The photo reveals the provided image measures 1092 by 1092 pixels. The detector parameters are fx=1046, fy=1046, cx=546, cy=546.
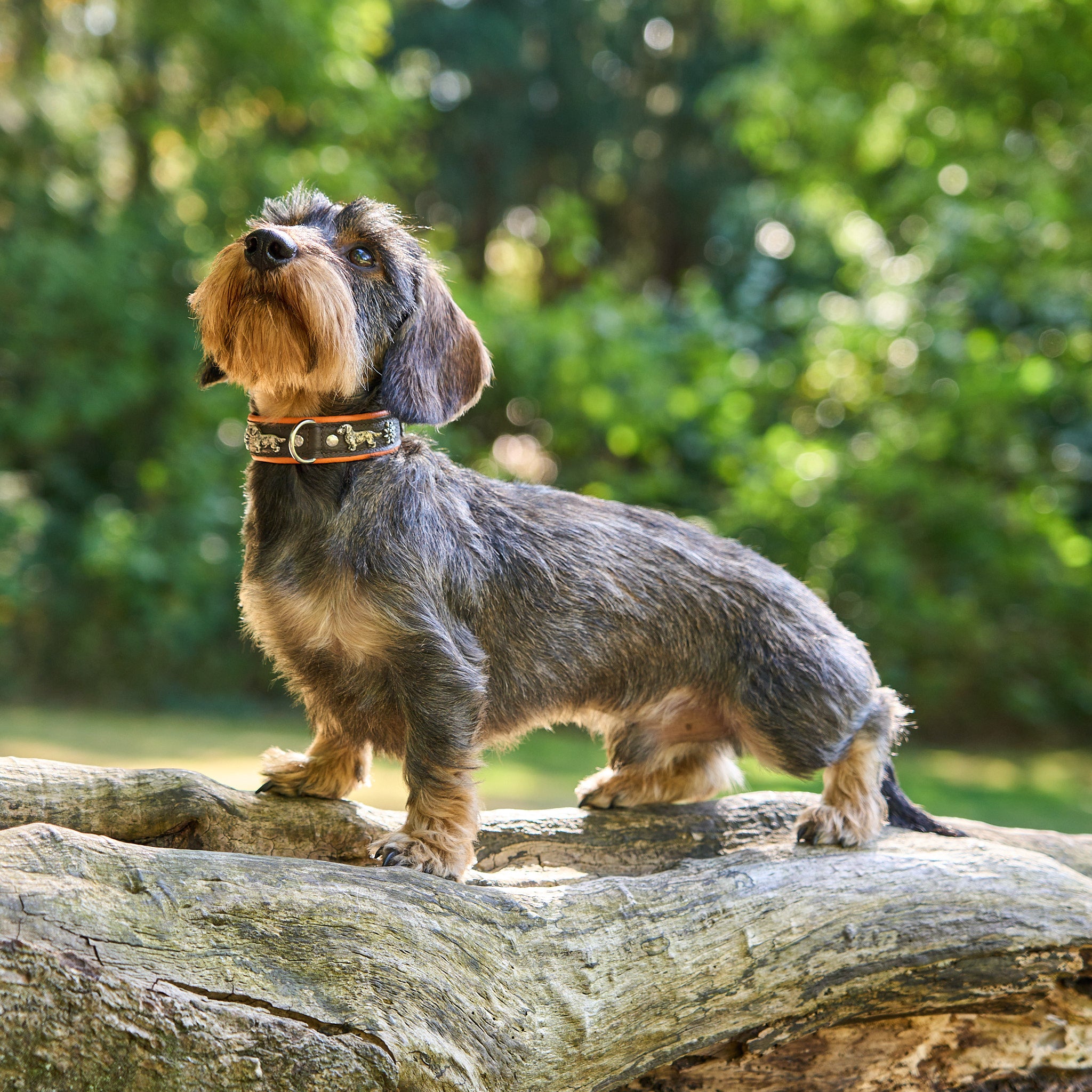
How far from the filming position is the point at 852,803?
4086 millimetres

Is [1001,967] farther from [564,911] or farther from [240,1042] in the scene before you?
[240,1042]

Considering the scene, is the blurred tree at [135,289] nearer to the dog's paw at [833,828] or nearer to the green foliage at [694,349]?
the green foliage at [694,349]

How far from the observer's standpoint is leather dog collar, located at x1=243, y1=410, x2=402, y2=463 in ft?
11.1

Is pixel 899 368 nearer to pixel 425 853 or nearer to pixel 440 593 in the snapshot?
pixel 440 593

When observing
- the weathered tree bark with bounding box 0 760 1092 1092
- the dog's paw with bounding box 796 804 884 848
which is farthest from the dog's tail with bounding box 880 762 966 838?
the dog's paw with bounding box 796 804 884 848

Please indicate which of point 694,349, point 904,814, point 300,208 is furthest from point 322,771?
point 694,349

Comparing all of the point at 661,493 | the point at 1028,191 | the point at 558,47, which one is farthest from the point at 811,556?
the point at 558,47

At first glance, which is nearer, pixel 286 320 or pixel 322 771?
pixel 286 320

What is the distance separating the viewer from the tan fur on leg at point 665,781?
4402mm

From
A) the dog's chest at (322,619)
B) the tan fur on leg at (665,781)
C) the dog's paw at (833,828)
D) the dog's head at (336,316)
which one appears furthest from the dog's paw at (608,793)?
the dog's head at (336,316)

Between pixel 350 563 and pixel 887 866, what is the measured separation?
2.18 meters

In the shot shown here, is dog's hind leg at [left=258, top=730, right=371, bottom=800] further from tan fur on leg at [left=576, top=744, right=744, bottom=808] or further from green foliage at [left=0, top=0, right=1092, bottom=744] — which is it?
green foliage at [left=0, top=0, right=1092, bottom=744]

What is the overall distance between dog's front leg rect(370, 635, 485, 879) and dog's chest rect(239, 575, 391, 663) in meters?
0.14

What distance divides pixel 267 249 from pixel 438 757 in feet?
5.52
